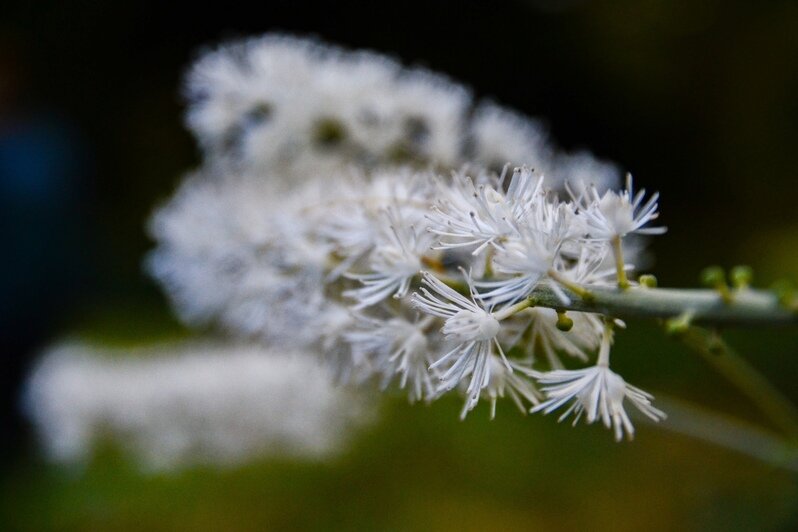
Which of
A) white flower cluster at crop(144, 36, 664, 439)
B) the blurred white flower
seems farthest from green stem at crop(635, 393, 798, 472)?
the blurred white flower

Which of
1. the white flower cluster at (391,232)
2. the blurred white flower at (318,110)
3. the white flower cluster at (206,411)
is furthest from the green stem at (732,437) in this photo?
the white flower cluster at (206,411)

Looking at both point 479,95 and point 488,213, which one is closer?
point 488,213

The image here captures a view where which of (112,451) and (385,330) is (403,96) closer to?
(385,330)

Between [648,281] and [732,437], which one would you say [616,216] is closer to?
[648,281]

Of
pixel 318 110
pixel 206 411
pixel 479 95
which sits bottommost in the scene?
pixel 206 411

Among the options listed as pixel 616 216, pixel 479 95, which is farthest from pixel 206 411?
pixel 479 95

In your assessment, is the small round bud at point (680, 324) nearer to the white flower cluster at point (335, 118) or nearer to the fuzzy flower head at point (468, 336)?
the fuzzy flower head at point (468, 336)

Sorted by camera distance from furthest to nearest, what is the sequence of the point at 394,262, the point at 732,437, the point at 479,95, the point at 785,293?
the point at 479,95 < the point at 732,437 < the point at 394,262 < the point at 785,293
